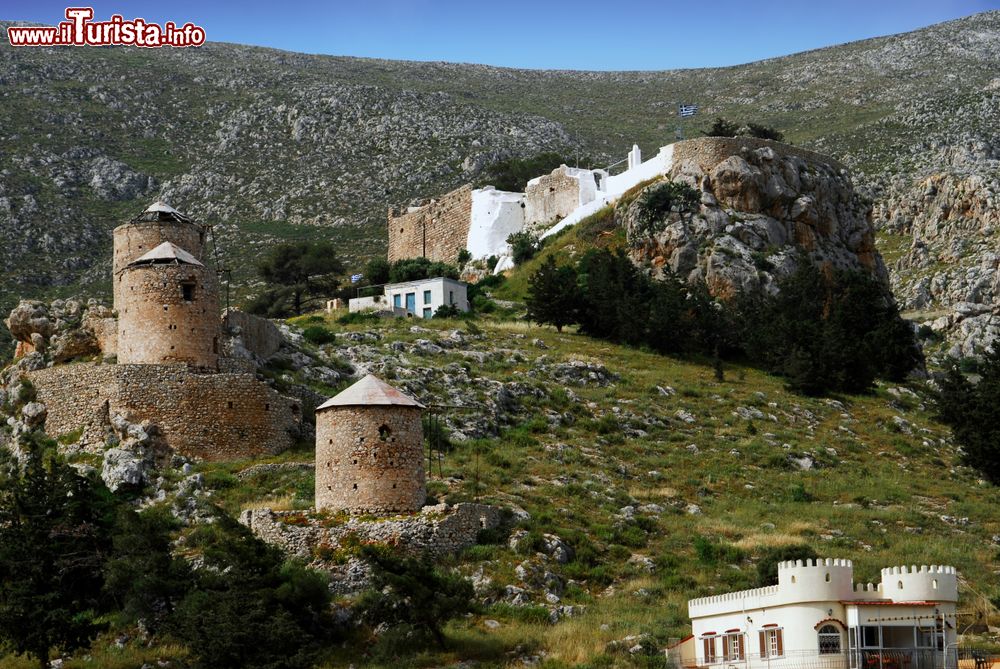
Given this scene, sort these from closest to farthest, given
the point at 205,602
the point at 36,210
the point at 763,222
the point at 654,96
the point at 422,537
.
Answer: the point at 205,602 < the point at 422,537 < the point at 763,222 < the point at 36,210 < the point at 654,96

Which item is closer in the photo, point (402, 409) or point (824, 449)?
point (402, 409)

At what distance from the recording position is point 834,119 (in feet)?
413

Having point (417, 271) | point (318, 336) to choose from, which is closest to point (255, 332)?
point (318, 336)

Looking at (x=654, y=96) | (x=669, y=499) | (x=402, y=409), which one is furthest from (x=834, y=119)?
(x=402, y=409)

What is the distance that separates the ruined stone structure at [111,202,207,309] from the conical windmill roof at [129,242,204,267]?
205cm

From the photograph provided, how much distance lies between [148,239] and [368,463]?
13699 millimetres

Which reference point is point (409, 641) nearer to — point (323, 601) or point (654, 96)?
point (323, 601)

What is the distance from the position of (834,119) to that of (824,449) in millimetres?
80898

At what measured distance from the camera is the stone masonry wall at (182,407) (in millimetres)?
39406

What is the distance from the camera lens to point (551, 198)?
257 ft

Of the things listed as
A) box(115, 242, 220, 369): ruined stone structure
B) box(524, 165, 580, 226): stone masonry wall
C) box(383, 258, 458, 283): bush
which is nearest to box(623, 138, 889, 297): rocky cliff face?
box(524, 165, 580, 226): stone masonry wall

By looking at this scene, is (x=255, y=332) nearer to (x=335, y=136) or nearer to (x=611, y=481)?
(x=611, y=481)

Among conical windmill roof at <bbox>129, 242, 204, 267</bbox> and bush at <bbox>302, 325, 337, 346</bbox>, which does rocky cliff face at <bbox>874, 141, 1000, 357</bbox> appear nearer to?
bush at <bbox>302, 325, 337, 346</bbox>

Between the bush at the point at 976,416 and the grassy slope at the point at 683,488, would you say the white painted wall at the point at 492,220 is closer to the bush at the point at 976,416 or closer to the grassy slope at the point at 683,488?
the grassy slope at the point at 683,488
